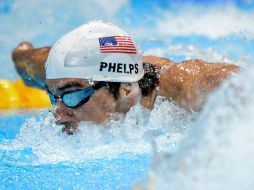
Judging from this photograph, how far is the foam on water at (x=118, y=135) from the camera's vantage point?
256cm

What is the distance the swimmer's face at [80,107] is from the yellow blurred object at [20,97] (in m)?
2.63

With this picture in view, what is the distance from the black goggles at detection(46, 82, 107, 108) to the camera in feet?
7.84

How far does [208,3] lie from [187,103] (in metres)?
4.66

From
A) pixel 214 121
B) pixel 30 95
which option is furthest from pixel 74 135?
pixel 30 95

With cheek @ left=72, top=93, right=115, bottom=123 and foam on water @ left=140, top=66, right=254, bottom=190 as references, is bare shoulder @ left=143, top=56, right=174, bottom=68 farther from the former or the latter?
foam on water @ left=140, top=66, right=254, bottom=190

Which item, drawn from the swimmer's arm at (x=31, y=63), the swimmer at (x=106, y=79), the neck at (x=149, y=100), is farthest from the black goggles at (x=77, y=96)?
the swimmer's arm at (x=31, y=63)

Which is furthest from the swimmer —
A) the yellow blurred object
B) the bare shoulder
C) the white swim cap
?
the yellow blurred object

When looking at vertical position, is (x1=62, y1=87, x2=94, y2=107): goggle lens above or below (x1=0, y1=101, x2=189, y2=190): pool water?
above

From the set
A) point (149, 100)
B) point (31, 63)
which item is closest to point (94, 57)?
point (149, 100)

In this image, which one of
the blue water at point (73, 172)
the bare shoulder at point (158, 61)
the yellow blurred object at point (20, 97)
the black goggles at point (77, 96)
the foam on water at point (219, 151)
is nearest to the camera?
Result: the foam on water at point (219, 151)

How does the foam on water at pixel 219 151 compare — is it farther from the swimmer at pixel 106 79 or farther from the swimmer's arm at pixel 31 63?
the swimmer's arm at pixel 31 63

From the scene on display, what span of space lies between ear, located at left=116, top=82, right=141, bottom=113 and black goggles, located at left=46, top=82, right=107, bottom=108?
10 centimetres

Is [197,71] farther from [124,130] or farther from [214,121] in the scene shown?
[214,121]

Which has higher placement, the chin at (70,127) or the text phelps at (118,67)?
the text phelps at (118,67)
